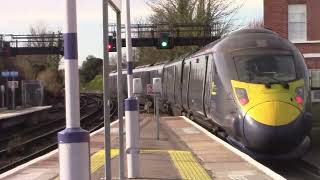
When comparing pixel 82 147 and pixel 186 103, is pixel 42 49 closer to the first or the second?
pixel 186 103

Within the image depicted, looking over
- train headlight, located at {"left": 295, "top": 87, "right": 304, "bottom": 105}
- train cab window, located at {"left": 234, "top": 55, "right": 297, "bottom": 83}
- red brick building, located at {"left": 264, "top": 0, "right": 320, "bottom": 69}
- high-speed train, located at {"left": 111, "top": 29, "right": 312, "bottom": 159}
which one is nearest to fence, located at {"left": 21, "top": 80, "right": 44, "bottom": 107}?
red brick building, located at {"left": 264, "top": 0, "right": 320, "bottom": 69}

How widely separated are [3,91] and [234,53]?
36065mm

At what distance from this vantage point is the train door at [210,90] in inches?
634

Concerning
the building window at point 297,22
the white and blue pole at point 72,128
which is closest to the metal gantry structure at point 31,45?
the building window at point 297,22

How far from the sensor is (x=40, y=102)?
51.0 metres

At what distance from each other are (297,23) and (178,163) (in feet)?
76.3

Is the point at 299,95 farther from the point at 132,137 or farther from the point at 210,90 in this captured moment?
the point at 132,137

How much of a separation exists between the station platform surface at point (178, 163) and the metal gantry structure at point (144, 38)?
27.7 metres

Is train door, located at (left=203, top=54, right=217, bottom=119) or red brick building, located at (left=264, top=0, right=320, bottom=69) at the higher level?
red brick building, located at (left=264, top=0, right=320, bottom=69)

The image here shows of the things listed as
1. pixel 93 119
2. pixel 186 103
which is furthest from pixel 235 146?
pixel 93 119

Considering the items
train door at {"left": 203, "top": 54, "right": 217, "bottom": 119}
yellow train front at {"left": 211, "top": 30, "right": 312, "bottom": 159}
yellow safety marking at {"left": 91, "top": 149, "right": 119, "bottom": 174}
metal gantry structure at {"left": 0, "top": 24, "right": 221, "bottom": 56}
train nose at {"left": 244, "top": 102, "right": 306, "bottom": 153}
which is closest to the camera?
yellow safety marking at {"left": 91, "top": 149, "right": 119, "bottom": 174}

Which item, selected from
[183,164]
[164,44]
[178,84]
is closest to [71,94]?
[183,164]

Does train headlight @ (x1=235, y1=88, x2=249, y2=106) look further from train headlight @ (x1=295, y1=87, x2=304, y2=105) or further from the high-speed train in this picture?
train headlight @ (x1=295, y1=87, x2=304, y2=105)

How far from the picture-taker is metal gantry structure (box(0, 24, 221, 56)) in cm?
4575
